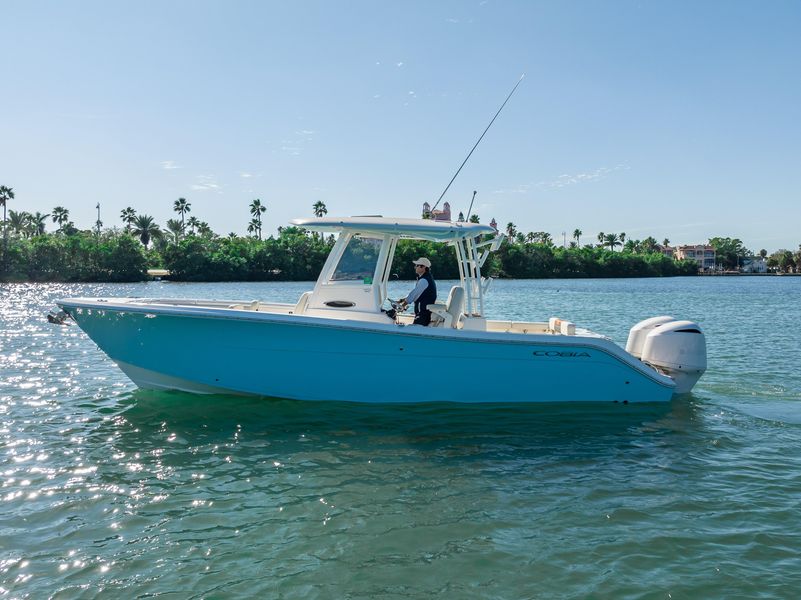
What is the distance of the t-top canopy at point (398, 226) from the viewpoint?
370 inches

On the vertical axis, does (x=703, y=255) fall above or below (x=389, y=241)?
above

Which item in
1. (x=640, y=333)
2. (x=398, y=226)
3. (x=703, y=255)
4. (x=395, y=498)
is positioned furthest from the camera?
(x=703, y=255)

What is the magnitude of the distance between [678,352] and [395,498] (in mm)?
6111

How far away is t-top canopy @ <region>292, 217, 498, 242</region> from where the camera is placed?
A: 9398mm

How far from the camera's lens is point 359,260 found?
9.87 metres

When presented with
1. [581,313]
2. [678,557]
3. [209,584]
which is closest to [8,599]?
[209,584]

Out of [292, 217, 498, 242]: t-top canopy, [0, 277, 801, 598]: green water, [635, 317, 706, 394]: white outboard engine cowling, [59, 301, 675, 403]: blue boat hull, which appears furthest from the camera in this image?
[635, 317, 706, 394]: white outboard engine cowling

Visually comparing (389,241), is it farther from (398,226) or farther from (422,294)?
(422,294)

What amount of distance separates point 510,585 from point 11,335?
2063cm

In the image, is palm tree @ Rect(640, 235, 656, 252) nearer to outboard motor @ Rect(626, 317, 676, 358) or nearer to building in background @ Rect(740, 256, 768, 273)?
building in background @ Rect(740, 256, 768, 273)

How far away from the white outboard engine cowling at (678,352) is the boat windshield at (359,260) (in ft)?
15.9

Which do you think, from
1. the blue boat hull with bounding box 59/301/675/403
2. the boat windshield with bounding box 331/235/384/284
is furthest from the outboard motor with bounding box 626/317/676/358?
the boat windshield with bounding box 331/235/384/284

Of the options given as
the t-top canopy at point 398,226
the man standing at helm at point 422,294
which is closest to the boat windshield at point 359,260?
the t-top canopy at point 398,226

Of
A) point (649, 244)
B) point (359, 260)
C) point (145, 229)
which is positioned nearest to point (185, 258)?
point (145, 229)
